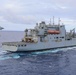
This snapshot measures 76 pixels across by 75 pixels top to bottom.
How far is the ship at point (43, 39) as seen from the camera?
57.9 meters

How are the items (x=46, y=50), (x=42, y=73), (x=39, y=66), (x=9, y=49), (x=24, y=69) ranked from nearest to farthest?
(x=42, y=73) < (x=24, y=69) < (x=39, y=66) < (x=9, y=49) < (x=46, y=50)

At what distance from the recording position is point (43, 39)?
64938 mm

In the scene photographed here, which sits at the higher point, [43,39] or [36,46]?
[43,39]

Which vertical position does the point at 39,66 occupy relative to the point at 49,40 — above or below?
below

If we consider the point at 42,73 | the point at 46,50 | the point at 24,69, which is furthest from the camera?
the point at 46,50

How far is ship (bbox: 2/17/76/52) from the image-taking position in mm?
57938

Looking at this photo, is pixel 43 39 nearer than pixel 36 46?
No

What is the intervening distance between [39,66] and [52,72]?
214 inches

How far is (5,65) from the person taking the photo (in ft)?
137

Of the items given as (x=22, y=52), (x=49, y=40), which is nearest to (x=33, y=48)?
(x=22, y=52)

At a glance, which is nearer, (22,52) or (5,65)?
(5,65)

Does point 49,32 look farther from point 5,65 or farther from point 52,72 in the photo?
point 52,72

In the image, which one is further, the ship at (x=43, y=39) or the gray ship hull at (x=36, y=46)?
the ship at (x=43, y=39)

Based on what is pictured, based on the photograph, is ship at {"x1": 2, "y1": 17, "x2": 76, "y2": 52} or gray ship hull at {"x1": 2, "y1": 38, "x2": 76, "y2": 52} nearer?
gray ship hull at {"x1": 2, "y1": 38, "x2": 76, "y2": 52}
